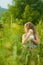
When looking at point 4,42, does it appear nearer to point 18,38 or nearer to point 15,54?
point 18,38

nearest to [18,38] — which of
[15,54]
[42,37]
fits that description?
[15,54]

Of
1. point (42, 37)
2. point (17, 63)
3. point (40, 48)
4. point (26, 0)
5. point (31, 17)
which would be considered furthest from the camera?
point (26, 0)

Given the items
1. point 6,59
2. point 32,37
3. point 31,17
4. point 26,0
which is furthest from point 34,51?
point 26,0

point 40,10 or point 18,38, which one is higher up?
point 40,10

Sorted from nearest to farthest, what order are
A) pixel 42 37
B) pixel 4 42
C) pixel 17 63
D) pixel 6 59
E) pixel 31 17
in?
pixel 17 63
pixel 6 59
pixel 4 42
pixel 42 37
pixel 31 17

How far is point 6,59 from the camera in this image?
6.06 metres

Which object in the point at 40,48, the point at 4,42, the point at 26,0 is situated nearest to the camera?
the point at 40,48

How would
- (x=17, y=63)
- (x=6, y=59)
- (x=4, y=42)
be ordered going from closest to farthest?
1. (x=17, y=63)
2. (x=6, y=59)
3. (x=4, y=42)

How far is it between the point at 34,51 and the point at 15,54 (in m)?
0.38

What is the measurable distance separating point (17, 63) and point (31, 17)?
68.8 feet

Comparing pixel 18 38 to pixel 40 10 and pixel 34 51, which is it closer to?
pixel 34 51

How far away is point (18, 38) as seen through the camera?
262 inches

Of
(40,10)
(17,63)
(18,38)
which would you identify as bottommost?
(17,63)

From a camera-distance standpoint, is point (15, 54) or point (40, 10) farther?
point (40, 10)
